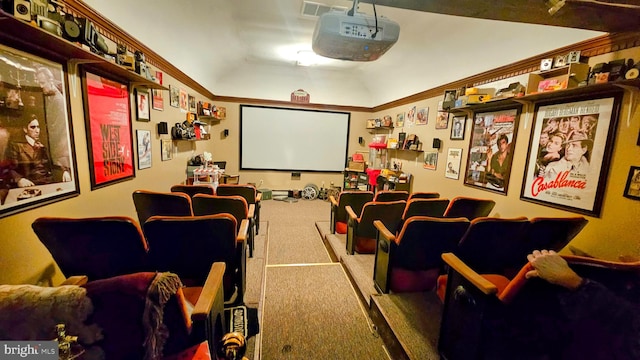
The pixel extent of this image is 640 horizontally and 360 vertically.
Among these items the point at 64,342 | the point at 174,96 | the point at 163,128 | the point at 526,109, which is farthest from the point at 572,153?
the point at 174,96

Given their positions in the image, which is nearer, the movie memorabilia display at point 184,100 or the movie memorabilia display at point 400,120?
the movie memorabilia display at point 184,100

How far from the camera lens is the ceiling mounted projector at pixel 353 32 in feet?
6.13

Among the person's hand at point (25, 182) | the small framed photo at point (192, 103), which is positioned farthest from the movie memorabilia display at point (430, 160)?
the person's hand at point (25, 182)

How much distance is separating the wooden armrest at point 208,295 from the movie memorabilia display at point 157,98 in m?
2.72

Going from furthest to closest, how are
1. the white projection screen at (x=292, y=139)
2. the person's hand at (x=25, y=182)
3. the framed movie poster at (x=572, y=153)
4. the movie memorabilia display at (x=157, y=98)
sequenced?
the white projection screen at (x=292, y=139), the movie memorabilia display at (x=157, y=98), the framed movie poster at (x=572, y=153), the person's hand at (x=25, y=182)

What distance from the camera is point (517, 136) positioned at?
2750 mm

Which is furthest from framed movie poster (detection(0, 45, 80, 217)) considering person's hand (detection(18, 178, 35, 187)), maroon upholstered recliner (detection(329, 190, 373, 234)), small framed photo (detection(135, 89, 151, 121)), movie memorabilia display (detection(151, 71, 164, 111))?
maroon upholstered recliner (detection(329, 190, 373, 234))

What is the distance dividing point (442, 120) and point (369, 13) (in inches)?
77.1

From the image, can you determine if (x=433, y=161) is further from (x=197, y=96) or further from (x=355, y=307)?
(x=197, y=96)

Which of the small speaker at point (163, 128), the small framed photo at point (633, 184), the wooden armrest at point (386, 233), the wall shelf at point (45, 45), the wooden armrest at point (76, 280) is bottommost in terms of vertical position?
the wooden armrest at point (76, 280)

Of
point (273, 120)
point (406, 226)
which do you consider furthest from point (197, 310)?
point (273, 120)

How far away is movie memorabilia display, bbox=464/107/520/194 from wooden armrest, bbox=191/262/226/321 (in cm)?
310

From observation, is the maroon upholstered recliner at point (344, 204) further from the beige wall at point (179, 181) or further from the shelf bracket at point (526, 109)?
the shelf bracket at point (526, 109)

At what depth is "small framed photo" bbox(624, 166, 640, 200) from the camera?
5.78ft
